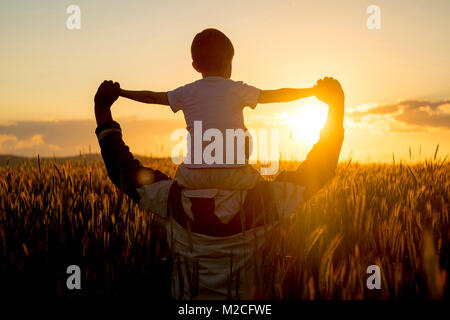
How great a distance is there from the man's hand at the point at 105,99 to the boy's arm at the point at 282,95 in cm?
90

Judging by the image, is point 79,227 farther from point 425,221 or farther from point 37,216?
point 425,221

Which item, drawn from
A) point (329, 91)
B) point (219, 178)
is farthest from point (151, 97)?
point (329, 91)

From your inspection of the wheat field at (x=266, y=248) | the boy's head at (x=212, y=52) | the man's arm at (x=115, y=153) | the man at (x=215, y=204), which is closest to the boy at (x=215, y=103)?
the boy's head at (x=212, y=52)

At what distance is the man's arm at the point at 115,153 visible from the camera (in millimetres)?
2434

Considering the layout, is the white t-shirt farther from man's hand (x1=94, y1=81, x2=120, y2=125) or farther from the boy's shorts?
man's hand (x1=94, y1=81, x2=120, y2=125)

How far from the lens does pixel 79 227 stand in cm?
273

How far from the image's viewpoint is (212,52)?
2273mm

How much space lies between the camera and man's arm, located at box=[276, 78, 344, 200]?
7.51 feet

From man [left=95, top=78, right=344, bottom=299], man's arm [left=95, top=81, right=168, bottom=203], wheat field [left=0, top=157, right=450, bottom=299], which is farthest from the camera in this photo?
Answer: man's arm [left=95, top=81, right=168, bottom=203]

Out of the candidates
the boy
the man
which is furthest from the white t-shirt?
the man

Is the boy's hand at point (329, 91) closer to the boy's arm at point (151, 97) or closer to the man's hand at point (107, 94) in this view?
the boy's arm at point (151, 97)

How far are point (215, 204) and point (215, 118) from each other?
1.52ft

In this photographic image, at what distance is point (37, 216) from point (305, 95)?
202 cm
